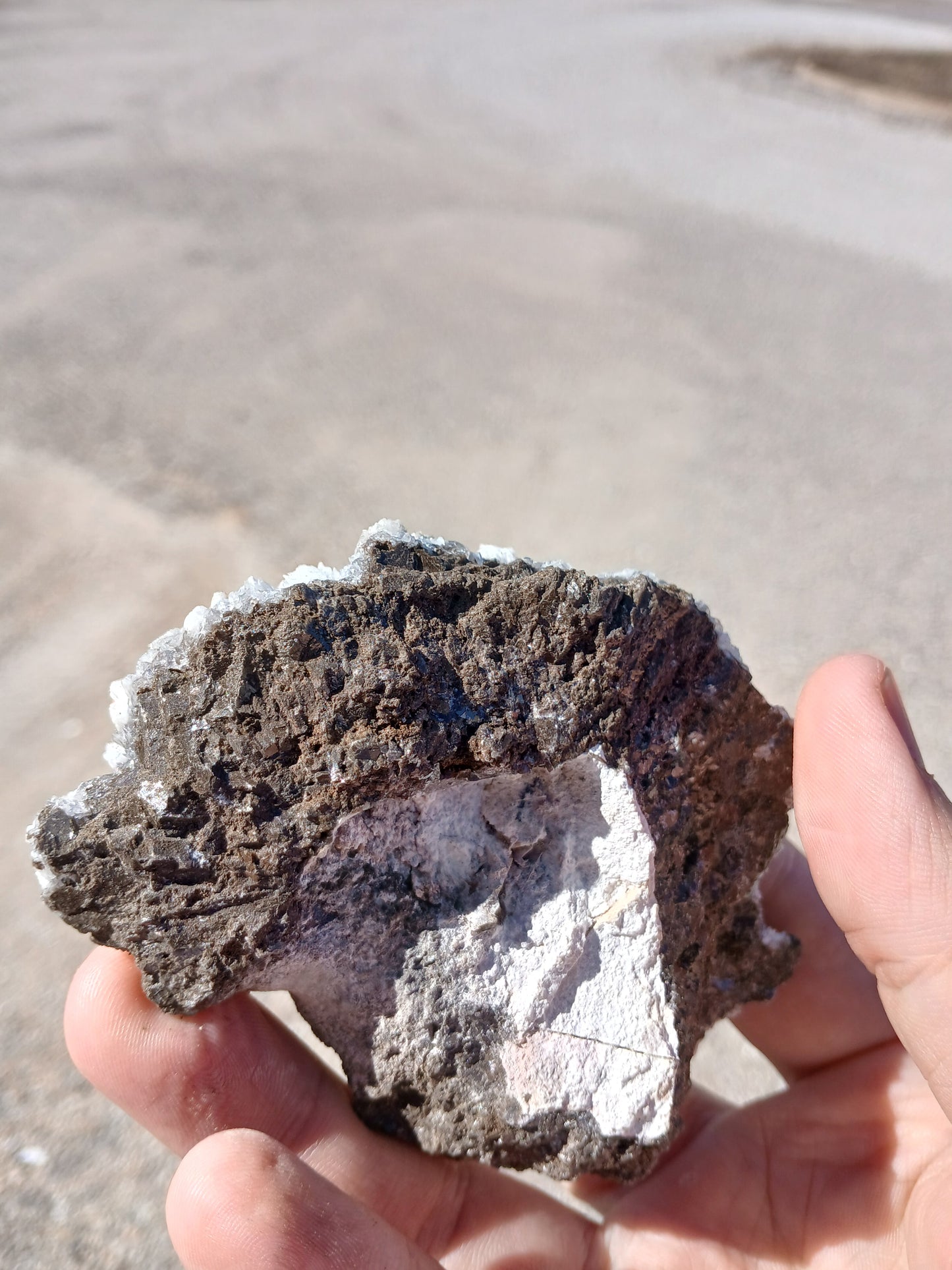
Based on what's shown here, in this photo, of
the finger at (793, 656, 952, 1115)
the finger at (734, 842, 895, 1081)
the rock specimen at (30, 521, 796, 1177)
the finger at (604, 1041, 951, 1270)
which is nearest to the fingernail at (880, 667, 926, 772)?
the finger at (793, 656, 952, 1115)

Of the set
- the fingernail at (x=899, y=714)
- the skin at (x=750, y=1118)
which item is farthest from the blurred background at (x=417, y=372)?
the fingernail at (x=899, y=714)

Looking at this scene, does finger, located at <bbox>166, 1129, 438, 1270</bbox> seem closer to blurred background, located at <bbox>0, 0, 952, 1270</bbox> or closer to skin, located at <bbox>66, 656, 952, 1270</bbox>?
skin, located at <bbox>66, 656, 952, 1270</bbox>

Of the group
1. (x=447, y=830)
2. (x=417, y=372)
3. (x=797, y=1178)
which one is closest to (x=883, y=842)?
(x=447, y=830)

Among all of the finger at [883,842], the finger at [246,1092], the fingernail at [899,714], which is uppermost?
the fingernail at [899,714]

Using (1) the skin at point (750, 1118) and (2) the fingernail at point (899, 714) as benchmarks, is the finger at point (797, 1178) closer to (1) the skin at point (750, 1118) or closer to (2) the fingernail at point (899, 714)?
(1) the skin at point (750, 1118)

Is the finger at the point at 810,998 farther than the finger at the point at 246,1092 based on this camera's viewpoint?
Yes

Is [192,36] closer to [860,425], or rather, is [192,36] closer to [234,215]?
[234,215]
